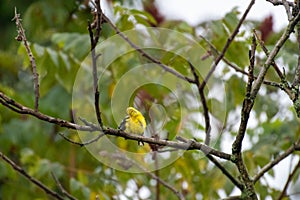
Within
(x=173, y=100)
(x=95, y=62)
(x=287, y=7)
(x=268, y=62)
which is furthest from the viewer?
(x=173, y=100)

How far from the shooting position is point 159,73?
321 cm

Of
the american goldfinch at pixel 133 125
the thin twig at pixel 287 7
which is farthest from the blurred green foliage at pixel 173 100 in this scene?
the thin twig at pixel 287 7

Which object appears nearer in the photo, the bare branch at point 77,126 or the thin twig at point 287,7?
the bare branch at point 77,126

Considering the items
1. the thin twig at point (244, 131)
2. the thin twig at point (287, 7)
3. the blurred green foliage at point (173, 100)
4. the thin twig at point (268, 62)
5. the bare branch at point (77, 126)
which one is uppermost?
the blurred green foliage at point (173, 100)

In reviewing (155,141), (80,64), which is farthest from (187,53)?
(155,141)

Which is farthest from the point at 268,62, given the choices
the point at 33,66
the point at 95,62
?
the point at 33,66

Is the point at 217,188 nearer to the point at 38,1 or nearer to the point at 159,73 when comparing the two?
the point at 159,73

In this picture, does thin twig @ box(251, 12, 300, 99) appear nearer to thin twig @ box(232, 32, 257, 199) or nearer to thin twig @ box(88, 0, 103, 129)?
thin twig @ box(232, 32, 257, 199)

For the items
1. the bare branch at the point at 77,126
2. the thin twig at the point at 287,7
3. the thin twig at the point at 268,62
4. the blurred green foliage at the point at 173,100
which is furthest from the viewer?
the blurred green foliage at the point at 173,100

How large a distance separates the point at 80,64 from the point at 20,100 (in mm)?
821

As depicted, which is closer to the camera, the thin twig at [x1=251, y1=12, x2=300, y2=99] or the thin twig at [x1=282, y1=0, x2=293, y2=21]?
the thin twig at [x1=251, y1=12, x2=300, y2=99]

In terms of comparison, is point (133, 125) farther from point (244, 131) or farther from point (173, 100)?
point (173, 100)

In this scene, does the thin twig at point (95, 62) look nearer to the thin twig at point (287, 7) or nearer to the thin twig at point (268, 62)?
the thin twig at point (268, 62)

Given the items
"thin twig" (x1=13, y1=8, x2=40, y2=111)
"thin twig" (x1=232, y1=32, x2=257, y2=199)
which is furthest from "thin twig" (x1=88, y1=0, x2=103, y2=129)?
"thin twig" (x1=232, y1=32, x2=257, y2=199)
